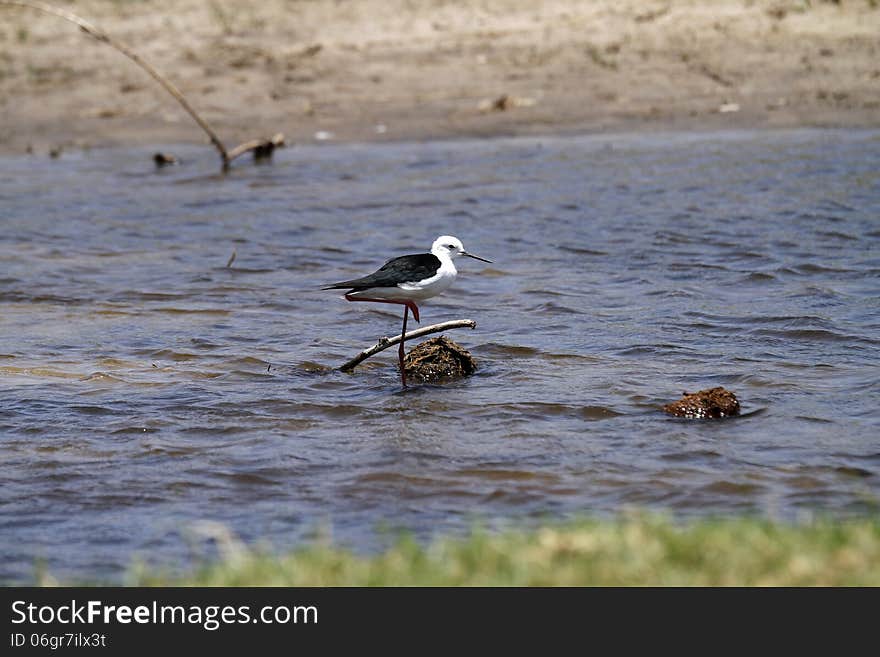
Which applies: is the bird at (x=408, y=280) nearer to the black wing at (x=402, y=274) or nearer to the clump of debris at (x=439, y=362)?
the black wing at (x=402, y=274)

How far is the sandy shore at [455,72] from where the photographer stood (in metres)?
16.0

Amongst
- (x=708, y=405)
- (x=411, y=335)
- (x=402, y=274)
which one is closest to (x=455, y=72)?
(x=411, y=335)

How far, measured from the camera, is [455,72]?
16.9 metres

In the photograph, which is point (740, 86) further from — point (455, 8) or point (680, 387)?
point (680, 387)

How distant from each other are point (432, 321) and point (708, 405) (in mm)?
2998

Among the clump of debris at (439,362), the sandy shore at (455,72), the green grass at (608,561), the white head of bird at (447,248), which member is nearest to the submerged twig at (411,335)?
the clump of debris at (439,362)

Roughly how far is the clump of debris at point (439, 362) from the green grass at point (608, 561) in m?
3.44

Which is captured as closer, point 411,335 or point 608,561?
point 608,561

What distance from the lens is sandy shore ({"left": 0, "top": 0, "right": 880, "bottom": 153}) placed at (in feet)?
52.4

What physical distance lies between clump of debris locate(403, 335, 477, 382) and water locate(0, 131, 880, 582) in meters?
0.17

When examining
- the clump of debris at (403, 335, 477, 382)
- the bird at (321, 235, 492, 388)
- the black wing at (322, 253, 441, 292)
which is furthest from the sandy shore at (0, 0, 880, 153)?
the black wing at (322, 253, 441, 292)

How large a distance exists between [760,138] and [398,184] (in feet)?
13.6

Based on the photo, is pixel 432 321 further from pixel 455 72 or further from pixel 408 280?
pixel 455 72

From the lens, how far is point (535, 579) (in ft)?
14.3
